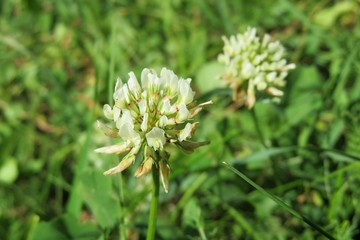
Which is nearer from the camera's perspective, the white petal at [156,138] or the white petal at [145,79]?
the white petal at [156,138]

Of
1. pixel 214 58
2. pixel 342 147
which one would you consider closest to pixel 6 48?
Answer: pixel 214 58

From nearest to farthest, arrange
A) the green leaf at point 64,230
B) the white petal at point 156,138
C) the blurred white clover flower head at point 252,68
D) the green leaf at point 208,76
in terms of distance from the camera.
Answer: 1. the white petal at point 156,138
2. the green leaf at point 64,230
3. the blurred white clover flower head at point 252,68
4. the green leaf at point 208,76

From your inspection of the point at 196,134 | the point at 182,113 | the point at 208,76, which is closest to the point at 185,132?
the point at 182,113

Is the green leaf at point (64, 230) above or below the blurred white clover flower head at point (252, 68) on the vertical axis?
below

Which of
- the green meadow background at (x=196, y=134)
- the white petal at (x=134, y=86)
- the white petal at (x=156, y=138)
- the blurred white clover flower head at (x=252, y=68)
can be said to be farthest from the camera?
the green meadow background at (x=196, y=134)

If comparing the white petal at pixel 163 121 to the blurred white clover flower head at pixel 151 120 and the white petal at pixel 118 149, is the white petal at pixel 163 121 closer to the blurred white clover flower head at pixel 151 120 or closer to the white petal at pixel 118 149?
the blurred white clover flower head at pixel 151 120

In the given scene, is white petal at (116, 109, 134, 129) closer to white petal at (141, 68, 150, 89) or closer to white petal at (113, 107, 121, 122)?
white petal at (113, 107, 121, 122)

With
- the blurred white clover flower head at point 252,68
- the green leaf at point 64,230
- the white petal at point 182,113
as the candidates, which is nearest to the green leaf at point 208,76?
the blurred white clover flower head at point 252,68


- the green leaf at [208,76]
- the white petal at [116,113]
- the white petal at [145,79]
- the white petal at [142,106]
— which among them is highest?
the green leaf at [208,76]
